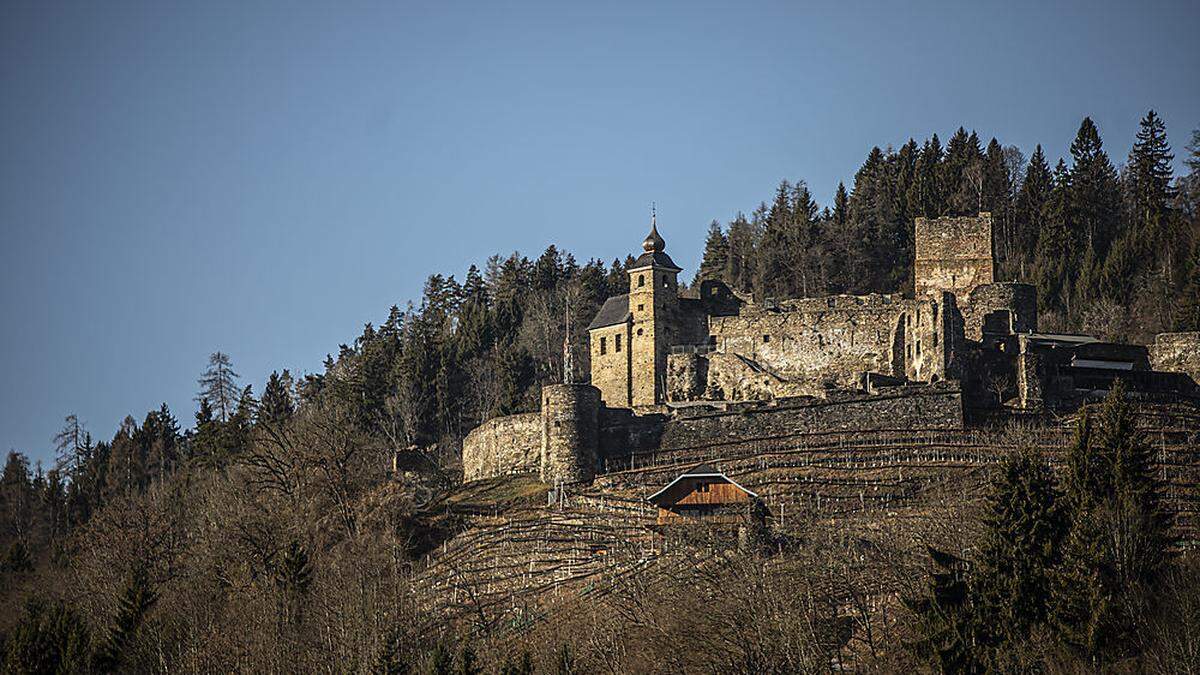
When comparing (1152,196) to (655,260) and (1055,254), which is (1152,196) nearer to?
(1055,254)

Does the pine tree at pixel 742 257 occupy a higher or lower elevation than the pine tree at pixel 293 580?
higher

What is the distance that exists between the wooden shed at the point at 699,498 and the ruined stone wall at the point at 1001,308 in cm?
1722

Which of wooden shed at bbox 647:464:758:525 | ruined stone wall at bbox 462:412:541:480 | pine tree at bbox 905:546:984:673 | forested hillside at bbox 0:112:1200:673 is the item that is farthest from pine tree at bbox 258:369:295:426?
pine tree at bbox 905:546:984:673

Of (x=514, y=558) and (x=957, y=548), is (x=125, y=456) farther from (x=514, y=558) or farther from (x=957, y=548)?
(x=957, y=548)

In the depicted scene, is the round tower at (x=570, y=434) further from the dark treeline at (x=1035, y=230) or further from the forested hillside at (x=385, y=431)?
the dark treeline at (x=1035, y=230)

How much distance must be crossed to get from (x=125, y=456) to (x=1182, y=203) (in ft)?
232

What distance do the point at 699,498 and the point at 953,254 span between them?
84.3 feet

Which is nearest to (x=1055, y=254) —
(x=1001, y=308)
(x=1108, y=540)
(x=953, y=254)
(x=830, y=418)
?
(x=953, y=254)

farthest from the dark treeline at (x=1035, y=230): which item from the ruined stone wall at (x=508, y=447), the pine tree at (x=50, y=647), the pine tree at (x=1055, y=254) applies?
the pine tree at (x=50, y=647)

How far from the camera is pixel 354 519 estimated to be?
6269cm

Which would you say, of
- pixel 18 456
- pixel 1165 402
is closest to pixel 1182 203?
pixel 1165 402

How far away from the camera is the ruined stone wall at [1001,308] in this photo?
2749 inches

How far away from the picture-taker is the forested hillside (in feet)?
168

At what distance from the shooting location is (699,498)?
58.0 meters
